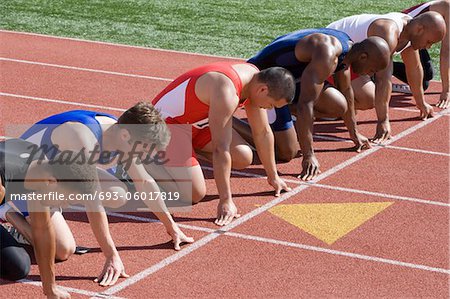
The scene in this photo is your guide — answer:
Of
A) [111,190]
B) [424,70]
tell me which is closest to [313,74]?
[111,190]

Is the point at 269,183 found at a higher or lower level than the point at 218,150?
lower

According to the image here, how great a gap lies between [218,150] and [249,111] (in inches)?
27.4

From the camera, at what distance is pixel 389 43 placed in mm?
8953

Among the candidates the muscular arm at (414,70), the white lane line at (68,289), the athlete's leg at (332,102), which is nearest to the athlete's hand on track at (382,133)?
the athlete's leg at (332,102)

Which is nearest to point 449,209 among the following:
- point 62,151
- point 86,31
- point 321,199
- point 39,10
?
point 321,199

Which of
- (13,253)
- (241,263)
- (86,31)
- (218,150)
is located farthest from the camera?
(86,31)

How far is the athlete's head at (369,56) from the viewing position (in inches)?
318

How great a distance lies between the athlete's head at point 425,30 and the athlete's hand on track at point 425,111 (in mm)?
807

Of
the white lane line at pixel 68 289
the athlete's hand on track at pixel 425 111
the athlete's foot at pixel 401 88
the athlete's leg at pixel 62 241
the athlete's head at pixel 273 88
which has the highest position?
the athlete's head at pixel 273 88

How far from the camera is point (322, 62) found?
7.94 m

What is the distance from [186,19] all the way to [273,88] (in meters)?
9.98

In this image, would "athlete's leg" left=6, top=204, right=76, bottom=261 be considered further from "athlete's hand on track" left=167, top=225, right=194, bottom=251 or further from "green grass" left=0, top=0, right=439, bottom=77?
"green grass" left=0, top=0, right=439, bottom=77

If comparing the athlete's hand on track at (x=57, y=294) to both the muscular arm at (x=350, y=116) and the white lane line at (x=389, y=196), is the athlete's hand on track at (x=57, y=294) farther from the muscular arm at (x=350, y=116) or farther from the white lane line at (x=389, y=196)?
the muscular arm at (x=350, y=116)

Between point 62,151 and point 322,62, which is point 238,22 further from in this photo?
point 62,151
